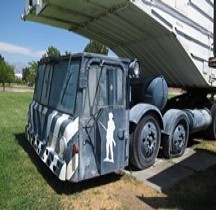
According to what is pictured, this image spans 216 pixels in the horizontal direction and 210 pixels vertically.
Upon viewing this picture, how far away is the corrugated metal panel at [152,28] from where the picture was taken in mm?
6012

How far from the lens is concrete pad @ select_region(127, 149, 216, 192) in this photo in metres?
5.81

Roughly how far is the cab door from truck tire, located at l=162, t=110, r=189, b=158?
1.49 m

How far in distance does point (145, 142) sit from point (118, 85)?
127 cm

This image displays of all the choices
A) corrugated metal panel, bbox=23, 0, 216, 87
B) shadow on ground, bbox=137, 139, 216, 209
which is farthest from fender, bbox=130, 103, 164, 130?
corrugated metal panel, bbox=23, 0, 216, 87

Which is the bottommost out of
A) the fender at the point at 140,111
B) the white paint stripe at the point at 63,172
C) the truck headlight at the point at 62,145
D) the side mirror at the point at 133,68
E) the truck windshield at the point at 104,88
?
the white paint stripe at the point at 63,172

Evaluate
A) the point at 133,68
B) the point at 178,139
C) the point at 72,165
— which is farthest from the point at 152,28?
the point at 72,165

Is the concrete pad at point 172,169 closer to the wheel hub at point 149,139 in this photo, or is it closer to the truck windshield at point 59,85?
the wheel hub at point 149,139

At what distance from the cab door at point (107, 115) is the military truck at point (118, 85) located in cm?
1

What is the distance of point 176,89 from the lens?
902 cm

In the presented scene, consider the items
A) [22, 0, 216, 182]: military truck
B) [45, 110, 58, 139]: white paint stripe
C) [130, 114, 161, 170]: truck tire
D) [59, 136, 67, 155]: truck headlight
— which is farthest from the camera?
[130, 114, 161, 170]: truck tire

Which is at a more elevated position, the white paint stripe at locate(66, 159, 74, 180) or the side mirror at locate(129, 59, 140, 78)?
the side mirror at locate(129, 59, 140, 78)

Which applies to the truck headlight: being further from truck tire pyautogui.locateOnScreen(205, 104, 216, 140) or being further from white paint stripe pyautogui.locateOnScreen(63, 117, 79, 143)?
truck tire pyautogui.locateOnScreen(205, 104, 216, 140)

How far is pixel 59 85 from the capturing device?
224 inches

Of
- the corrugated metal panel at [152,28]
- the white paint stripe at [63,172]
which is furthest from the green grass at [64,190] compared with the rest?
the corrugated metal panel at [152,28]
